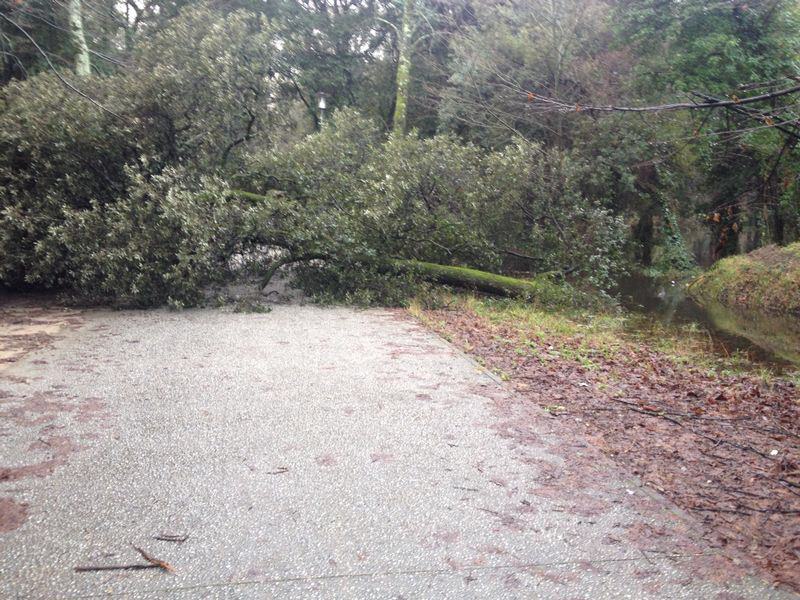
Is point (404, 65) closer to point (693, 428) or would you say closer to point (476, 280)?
point (476, 280)

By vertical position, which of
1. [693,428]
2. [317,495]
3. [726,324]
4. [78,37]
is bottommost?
[726,324]

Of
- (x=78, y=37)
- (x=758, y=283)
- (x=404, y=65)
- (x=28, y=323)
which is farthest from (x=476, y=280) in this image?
(x=404, y=65)

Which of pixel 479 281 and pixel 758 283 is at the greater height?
pixel 479 281

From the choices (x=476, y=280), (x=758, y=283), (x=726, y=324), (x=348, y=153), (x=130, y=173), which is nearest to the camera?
(x=130, y=173)

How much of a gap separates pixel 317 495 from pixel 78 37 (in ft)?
37.2

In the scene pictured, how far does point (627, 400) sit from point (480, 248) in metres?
8.11

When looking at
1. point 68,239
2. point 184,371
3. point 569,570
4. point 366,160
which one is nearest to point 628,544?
point 569,570

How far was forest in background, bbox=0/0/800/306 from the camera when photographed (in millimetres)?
Answer: 10531

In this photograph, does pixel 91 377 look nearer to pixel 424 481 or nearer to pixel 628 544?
pixel 424 481

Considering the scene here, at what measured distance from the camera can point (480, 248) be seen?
14062mm

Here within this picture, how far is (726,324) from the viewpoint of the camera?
14016 mm

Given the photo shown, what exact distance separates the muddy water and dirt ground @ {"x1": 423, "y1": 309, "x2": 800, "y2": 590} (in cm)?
257

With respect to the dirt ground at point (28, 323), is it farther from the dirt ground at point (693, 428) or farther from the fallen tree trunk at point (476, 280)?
the fallen tree trunk at point (476, 280)

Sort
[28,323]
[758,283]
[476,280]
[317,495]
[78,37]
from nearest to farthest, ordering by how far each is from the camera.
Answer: [317,495] → [28,323] → [78,37] → [476,280] → [758,283]
